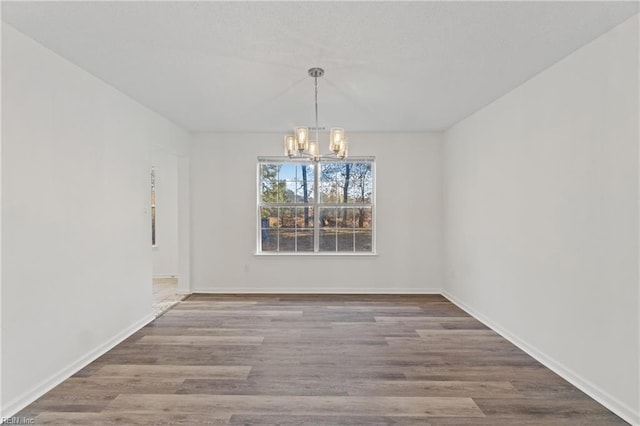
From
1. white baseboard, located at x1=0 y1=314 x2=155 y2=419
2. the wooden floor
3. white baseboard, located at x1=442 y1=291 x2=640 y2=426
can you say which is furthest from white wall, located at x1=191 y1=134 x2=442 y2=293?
white baseboard, located at x1=0 y1=314 x2=155 y2=419

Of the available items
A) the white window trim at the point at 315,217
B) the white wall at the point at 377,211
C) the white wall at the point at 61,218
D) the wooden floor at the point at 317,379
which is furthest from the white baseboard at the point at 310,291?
the white wall at the point at 61,218

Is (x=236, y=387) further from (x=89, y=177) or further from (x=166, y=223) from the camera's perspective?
(x=166, y=223)

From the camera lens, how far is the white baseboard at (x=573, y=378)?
2164 millimetres

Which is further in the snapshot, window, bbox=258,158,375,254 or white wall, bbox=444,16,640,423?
window, bbox=258,158,375,254

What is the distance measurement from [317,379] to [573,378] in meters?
1.89

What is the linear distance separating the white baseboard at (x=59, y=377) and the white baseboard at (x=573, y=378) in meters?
3.77

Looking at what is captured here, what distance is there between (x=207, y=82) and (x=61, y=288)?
6.78ft

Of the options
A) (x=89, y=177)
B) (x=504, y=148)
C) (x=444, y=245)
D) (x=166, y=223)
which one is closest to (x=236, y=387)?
(x=89, y=177)

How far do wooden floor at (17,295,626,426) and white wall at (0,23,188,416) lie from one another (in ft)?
0.96

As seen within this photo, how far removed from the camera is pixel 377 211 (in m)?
5.40

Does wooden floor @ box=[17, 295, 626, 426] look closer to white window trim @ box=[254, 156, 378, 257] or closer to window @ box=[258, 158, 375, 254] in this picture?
white window trim @ box=[254, 156, 378, 257]

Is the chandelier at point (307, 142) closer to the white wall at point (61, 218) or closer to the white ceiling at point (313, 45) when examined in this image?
the white ceiling at point (313, 45)

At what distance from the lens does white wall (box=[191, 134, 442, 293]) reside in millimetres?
5359

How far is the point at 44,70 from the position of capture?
8.29ft
